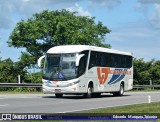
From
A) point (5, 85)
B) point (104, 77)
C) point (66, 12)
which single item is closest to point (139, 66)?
point (66, 12)

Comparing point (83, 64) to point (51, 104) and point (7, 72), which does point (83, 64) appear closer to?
point (51, 104)

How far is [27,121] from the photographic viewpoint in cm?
1196

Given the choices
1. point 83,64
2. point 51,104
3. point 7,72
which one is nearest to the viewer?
point 51,104

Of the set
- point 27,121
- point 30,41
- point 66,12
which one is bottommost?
point 27,121

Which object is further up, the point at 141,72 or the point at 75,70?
the point at 141,72

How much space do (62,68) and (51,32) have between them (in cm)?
4533

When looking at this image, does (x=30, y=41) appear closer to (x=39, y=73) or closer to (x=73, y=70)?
(x=39, y=73)

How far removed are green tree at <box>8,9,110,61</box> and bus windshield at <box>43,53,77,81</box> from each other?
41.6 metres

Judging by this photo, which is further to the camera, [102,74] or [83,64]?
[102,74]

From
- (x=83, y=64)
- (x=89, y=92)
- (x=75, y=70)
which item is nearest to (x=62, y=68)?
(x=75, y=70)

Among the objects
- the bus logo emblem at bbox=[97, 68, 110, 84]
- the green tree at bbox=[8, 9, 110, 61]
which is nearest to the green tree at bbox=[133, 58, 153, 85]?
the green tree at bbox=[8, 9, 110, 61]

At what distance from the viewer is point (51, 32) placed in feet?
250

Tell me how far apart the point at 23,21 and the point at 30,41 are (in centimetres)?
335

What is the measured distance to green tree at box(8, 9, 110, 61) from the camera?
74750 mm
